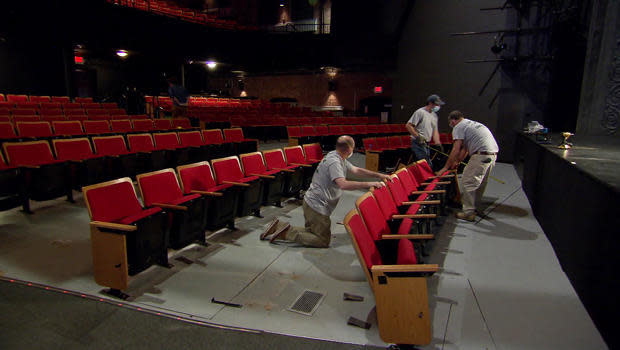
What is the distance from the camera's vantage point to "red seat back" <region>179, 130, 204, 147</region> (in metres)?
5.54

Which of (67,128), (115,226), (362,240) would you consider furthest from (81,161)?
(362,240)

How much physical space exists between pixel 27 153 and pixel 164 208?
221 cm

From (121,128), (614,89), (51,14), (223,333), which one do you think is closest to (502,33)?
(614,89)

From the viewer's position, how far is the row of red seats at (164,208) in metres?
2.19

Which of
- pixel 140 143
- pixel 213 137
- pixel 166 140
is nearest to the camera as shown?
pixel 140 143

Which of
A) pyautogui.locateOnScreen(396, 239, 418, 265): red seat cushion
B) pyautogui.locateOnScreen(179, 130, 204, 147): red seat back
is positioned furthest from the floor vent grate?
pyautogui.locateOnScreen(179, 130, 204, 147): red seat back

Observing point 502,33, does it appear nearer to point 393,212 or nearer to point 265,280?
point 393,212

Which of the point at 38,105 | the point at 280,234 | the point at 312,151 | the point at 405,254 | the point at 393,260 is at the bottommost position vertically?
the point at 280,234

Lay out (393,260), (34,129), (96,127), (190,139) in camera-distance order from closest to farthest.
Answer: (393,260) < (34,129) < (190,139) < (96,127)

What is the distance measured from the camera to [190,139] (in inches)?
223

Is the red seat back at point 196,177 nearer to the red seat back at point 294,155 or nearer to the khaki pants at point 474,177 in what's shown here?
the red seat back at point 294,155

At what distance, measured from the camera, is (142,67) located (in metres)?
16.5

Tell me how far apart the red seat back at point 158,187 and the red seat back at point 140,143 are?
221 centimetres

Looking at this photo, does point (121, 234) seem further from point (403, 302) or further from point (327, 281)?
point (403, 302)
